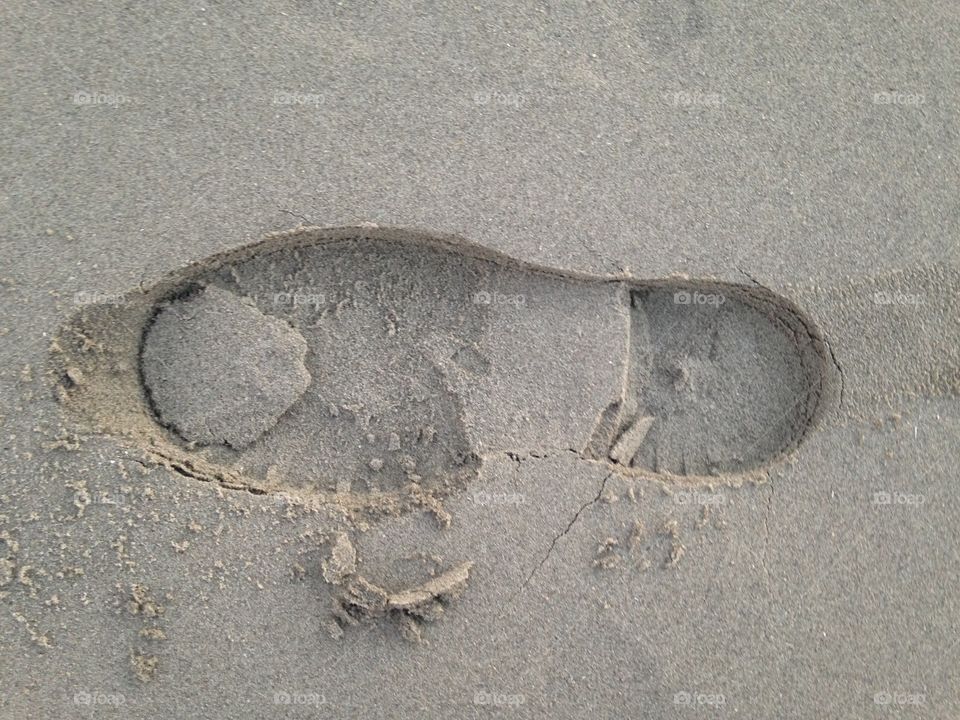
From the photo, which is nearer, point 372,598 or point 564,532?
point 372,598

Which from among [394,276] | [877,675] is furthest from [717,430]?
[394,276]

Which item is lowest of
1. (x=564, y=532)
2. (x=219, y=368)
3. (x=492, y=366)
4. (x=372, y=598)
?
(x=372, y=598)

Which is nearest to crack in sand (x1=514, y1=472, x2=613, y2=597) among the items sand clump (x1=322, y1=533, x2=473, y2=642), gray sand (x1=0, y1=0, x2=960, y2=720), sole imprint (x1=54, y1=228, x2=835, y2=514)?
gray sand (x1=0, y1=0, x2=960, y2=720)

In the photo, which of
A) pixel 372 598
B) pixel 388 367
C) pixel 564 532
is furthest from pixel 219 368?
pixel 564 532

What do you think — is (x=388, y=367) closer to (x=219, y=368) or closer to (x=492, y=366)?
(x=492, y=366)

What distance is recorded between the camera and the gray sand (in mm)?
2496

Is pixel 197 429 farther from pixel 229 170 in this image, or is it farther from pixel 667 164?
pixel 667 164

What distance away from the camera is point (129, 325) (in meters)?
2.57

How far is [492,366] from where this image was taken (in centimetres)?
267

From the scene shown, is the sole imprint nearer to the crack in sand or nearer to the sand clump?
the crack in sand

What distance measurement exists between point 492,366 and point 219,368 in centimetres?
106

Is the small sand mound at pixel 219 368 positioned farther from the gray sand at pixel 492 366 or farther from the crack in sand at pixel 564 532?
the crack in sand at pixel 564 532

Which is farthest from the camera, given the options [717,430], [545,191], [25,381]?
[717,430]

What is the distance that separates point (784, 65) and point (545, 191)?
117 cm
